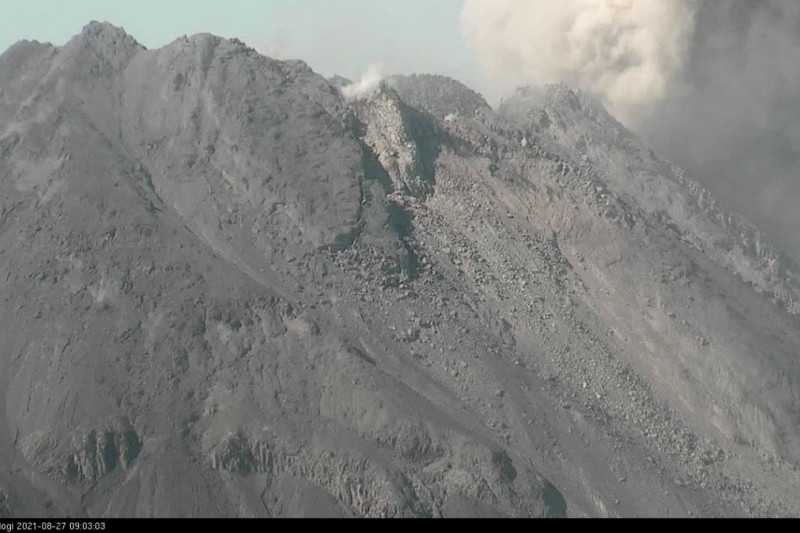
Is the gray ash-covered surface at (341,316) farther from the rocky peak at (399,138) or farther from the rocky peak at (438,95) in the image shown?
the rocky peak at (438,95)

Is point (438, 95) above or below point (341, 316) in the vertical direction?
above

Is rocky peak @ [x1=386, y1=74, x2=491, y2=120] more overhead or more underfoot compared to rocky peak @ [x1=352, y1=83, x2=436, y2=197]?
more overhead

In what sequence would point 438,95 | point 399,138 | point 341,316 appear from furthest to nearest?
point 438,95
point 399,138
point 341,316

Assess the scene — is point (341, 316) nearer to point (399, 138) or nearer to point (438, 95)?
point (399, 138)

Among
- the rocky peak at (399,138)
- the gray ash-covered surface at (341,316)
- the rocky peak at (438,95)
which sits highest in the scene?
the rocky peak at (438,95)

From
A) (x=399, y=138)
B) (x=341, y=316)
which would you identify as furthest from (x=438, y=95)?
(x=341, y=316)

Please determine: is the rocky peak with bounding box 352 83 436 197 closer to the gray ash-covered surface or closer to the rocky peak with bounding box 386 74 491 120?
the gray ash-covered surface

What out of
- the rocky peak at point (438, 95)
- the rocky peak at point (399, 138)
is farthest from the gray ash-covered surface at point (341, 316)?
the rocky peak at point (438, 95)

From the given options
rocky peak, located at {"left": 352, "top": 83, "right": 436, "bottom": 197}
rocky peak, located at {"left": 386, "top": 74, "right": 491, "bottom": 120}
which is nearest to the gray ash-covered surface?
rocky peak, located at {"left": 352, "top": 83, "right": 436, "bottom": 197}
